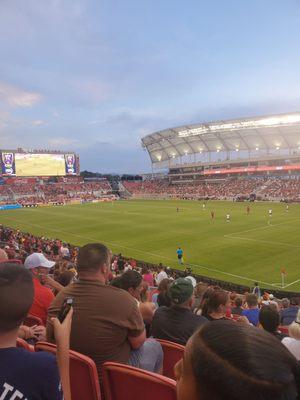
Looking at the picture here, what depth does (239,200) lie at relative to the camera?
72812 mm

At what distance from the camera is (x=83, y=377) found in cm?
312

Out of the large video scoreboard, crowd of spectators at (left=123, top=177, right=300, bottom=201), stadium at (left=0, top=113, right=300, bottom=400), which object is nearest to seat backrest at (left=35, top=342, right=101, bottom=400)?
stadium at (left=0, top=113, right=300, bottom=400)

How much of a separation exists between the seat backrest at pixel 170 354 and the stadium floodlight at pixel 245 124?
73.8m

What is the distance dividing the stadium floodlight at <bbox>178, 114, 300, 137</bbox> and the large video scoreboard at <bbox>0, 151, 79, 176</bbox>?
1438 inches

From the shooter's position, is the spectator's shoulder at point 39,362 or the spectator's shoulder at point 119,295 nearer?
A: the spectator's shoulder at point 39,362

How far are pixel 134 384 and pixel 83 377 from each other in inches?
26.2

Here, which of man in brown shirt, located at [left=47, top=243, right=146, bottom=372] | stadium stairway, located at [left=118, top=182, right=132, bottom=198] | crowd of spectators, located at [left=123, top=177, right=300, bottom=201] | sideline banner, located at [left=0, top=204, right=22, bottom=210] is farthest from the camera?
stadium stairway, located at [left=118, top=182, right=132, bottom=198]

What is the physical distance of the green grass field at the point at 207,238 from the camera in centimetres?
2331

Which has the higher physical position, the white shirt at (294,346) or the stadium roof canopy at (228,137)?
the stadium roof canopy at (228,137)

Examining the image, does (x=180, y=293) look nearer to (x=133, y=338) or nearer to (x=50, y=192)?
(x=133, y=338)

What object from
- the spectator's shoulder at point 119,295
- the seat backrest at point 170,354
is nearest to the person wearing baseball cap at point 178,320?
the seat backrest at point 170,354

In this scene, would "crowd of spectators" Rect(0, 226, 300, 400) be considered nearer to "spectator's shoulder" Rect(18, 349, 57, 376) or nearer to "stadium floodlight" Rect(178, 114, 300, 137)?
"spectator's shoulder" Rect(18, 349, 57, 376)

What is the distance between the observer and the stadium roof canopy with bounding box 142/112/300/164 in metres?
77.2

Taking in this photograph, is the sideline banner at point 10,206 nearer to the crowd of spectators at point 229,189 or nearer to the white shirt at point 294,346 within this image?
the crowd of spectators at point 229,189
